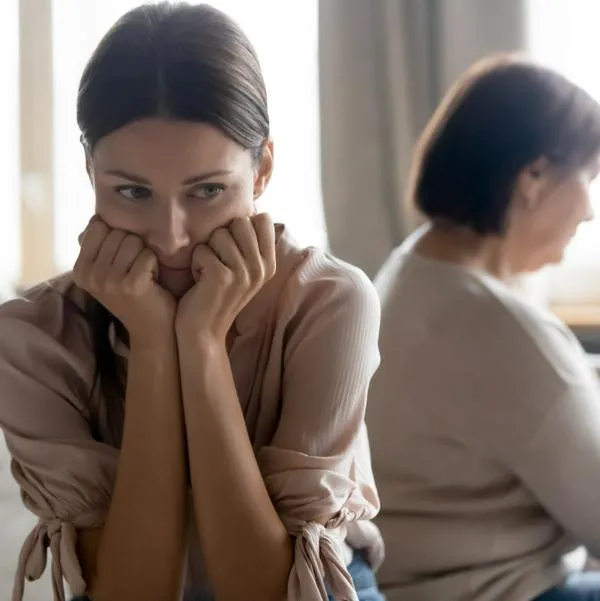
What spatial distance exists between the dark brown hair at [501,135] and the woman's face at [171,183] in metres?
0.51

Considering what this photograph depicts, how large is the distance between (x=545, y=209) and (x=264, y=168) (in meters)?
0.57

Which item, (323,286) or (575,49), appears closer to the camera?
(323,286)

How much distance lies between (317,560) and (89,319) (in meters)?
0.37

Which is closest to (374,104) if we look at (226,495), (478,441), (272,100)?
(272,100)

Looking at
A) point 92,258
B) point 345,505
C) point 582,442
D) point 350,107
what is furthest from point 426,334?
point 350,107

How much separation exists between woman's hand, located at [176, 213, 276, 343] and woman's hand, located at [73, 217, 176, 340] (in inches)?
1.2

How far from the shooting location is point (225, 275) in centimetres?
90

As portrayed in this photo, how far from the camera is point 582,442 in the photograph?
1.12 m

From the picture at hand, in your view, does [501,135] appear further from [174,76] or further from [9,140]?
[9,140]

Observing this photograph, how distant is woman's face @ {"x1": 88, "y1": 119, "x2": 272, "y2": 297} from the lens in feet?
2.76

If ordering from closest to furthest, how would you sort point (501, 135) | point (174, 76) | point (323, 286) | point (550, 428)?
point (174, 76) → point (323, 286) → point (550, 428) → point (501, 135)

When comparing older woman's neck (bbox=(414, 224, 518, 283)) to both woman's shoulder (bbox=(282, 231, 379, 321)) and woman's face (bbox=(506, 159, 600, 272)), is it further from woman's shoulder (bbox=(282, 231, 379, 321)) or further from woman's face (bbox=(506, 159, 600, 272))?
woman's shoulder (bbox=(282, 231, 379, 321))

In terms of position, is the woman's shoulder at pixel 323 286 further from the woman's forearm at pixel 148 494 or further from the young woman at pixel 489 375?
the young woman at pixel 489 375

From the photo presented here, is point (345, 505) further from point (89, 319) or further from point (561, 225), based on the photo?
point (561, 225)
